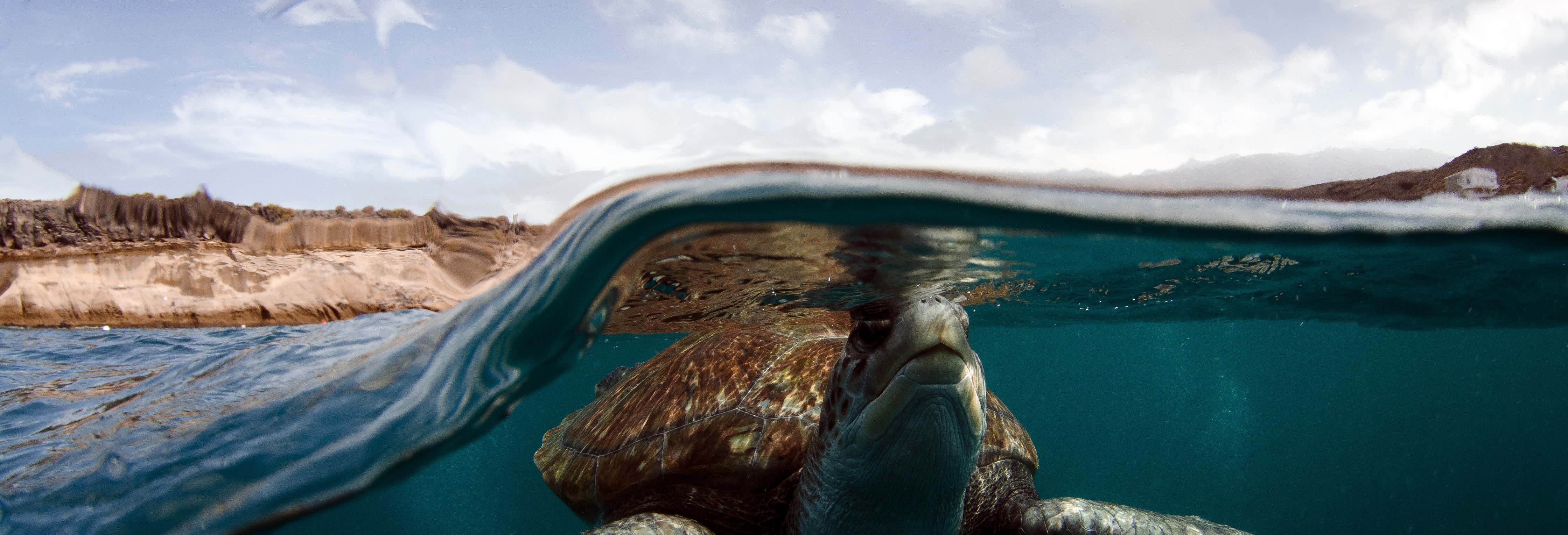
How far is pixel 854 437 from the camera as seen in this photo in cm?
309

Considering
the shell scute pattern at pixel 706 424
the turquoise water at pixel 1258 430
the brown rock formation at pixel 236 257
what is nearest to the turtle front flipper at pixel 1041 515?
the shell scute pattern at pixel 706 424

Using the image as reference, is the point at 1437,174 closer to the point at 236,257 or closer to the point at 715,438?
the point at 715,438

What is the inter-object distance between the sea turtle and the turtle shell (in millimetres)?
14

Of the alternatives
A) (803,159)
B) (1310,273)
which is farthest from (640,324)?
(1310,273)

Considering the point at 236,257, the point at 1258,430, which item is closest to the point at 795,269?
the point at 236,257

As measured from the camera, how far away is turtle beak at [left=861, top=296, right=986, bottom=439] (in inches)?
107

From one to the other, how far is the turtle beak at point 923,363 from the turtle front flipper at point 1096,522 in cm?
216

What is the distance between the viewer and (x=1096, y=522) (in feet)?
14.1

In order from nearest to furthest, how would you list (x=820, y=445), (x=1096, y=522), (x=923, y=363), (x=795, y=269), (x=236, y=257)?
(x=923, y=363) → (x=820, y=445) → (x=236, y=257) → (x=1096, y=522) → (x=795, y=269)

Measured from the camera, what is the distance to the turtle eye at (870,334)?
9.38 feet

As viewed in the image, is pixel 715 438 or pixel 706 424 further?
pixel 706 424

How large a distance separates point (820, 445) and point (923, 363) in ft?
3.47

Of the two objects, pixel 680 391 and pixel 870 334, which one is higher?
pixel 870 334

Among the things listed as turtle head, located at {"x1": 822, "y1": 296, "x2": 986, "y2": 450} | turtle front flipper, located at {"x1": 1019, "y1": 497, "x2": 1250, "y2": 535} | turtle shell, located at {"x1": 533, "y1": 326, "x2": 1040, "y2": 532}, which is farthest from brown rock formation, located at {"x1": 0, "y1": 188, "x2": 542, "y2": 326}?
turtle front flipper, located at {"x1": 1019, "y1": 497, "x2": 1250, "y2": 535}
